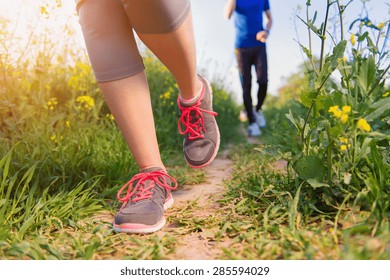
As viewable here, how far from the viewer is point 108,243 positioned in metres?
1.23

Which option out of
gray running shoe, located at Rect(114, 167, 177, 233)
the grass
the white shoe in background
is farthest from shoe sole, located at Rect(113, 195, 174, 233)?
the white shoe in background

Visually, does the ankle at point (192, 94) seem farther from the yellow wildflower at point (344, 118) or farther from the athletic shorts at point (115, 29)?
the yellow wildflower at point (344, 118)

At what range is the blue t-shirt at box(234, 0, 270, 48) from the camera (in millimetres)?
4043

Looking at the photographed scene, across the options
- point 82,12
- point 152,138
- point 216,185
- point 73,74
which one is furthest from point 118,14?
point 73,74

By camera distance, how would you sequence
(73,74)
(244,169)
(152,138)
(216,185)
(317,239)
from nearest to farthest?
1. (317,239)
2. (152,138)
3. (216,185)
4. (244,169)
5. (73,74)

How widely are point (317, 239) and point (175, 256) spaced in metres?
0.39

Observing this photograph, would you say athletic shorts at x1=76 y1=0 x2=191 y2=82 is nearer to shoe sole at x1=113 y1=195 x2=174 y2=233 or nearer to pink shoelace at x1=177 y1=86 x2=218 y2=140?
pink shoelace at x1=177 y1=86 x2=218 y2=140

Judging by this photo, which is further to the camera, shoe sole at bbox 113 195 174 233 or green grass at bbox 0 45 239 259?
shoe sole at bbox 113 195 174 233

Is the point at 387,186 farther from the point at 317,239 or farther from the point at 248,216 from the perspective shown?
the point at 248,216

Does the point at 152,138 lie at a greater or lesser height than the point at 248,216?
greater

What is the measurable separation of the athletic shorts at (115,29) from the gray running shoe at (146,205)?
0.39 m

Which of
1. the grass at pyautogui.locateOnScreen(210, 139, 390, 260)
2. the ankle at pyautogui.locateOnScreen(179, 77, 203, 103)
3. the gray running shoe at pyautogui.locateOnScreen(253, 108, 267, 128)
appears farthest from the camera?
the gray running shoe at pyautogui.locateOnScreen(253, 108, 267, 128)

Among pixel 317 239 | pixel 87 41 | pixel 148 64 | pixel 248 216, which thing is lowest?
pixel 148 64

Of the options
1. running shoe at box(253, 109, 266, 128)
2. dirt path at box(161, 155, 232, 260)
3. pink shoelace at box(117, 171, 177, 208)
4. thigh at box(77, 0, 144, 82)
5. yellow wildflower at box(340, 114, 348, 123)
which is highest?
thigh at box(77, 0, 144, 82)
